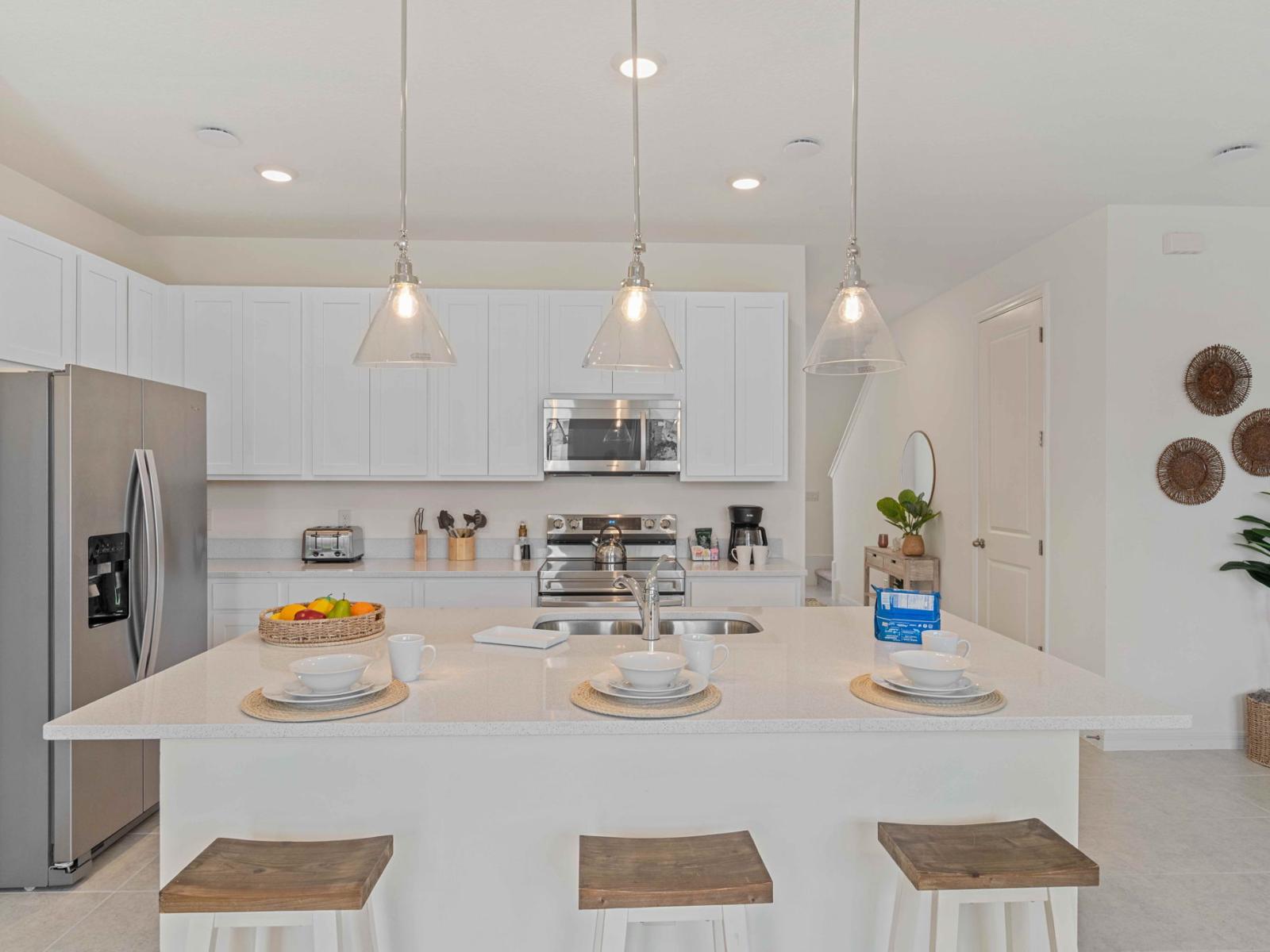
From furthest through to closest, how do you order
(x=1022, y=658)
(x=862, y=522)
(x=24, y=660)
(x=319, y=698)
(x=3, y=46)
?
(x=862, y=522)
(x=24, y=660)
(x=3, y=46)
(x=1022, y=658)
(x=319, y=698)

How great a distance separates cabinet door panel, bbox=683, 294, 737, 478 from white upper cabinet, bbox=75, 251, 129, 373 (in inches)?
106

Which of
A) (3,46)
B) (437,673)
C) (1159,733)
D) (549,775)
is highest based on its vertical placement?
(3,46)

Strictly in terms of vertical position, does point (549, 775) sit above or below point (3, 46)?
below

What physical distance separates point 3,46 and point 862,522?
725cm

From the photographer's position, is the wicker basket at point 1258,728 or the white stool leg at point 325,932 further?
the wicker basket at point 1258,728

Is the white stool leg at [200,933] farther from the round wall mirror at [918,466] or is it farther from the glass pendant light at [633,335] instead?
the round wall mirror at [918,466]

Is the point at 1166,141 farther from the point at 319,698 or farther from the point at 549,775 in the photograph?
the point at 319,698

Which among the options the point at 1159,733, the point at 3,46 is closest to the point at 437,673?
the point at 3,46

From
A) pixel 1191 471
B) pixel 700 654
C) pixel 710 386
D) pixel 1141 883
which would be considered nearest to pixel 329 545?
pixel 710 386

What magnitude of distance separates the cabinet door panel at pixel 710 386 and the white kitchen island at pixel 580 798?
2.48m

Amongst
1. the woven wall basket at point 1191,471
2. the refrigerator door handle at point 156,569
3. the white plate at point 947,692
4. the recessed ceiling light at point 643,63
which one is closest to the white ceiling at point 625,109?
the recessed ceiling light at point 643,63

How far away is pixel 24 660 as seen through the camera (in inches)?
106

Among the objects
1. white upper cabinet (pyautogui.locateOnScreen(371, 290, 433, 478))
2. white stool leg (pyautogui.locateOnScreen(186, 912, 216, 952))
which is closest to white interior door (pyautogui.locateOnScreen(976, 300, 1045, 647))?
white upper cabinet (pyautogui.locateOnScreen(371, 290, 433, 478))

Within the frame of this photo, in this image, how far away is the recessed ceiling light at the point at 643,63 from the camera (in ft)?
8.38
